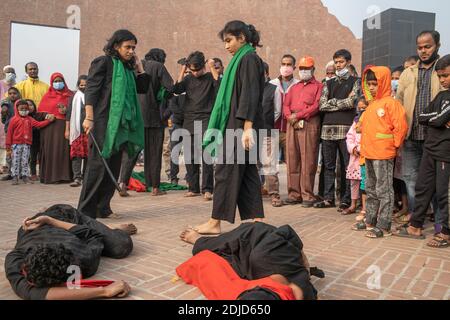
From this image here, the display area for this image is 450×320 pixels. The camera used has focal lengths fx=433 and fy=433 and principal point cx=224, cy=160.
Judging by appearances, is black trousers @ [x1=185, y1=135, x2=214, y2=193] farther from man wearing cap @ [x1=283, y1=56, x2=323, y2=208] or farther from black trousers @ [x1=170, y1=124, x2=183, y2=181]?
man wearing cap @ [x1=283, y1=56, x2=323, y2=208]

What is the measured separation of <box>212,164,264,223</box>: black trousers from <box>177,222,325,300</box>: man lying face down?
35.4 inches

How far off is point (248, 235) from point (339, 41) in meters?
21.2

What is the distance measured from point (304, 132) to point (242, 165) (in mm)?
2183

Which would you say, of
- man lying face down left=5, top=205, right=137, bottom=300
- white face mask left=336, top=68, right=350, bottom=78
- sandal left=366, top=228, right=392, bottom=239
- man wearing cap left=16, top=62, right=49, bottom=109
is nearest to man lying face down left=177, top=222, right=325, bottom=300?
man lying face down left=5, top=205, right=137, bottom=300

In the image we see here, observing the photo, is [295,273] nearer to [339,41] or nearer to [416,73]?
[416,73]

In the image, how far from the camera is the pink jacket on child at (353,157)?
5.27 m

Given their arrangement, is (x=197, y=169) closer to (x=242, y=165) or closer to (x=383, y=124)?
(x=242, y=165)

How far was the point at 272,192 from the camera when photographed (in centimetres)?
607

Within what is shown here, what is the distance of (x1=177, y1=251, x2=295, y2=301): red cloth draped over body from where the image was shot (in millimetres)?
2377

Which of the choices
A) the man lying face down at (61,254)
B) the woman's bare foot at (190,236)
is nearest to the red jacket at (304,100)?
the woman's bare foot at (190,236)

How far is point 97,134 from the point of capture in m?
4.61

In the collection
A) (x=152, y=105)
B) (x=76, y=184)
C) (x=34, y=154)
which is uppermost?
(x=152, y=105)

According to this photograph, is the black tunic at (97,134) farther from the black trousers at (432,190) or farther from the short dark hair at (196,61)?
the black trousers at (432,190)

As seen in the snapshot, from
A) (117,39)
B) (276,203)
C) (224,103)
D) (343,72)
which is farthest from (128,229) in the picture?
(343,72)
